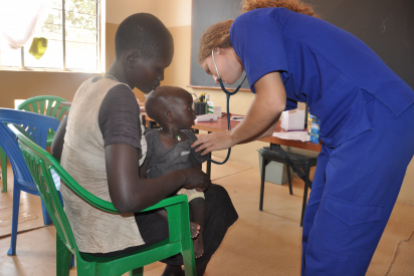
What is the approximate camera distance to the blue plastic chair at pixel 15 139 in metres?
1.81

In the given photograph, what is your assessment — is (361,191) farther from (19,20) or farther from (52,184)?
(19,20)

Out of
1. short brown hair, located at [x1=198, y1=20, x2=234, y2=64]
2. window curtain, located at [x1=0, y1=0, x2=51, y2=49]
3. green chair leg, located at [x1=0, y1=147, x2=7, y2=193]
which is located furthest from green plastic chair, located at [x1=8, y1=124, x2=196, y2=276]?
window curtain, located at [x1=0, y1=0, x2=51, y2=49]

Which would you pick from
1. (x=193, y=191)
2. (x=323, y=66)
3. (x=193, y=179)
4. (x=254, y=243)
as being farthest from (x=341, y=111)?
(x=254, y=243)

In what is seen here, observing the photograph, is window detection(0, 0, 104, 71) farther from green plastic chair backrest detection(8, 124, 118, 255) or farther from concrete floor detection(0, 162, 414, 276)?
green plastic chair backrest detection(8, 124, 118, 255)

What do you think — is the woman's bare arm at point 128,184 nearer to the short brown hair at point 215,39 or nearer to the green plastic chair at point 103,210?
the green plastic chair at point 103,210

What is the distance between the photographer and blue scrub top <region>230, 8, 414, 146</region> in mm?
977

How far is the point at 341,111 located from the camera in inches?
39.6

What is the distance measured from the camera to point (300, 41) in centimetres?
103

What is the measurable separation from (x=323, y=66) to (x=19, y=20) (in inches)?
170

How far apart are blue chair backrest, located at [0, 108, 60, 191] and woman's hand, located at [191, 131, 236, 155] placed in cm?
95

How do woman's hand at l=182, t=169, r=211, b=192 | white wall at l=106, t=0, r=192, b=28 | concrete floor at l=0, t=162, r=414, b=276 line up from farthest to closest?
1. white wall at l=106, t=0, r=192, b=28
2. concrete floor at l=0, t=162, r=414, b=276
3. woman's hand at l=182, t=169, r=211, b=192

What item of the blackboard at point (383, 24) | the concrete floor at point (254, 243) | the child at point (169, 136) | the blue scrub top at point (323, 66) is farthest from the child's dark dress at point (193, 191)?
the blackboard at point (383, 24)

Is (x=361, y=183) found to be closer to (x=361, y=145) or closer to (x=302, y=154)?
(x=361, y=145)

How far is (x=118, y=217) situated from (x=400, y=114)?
0.94 meters
